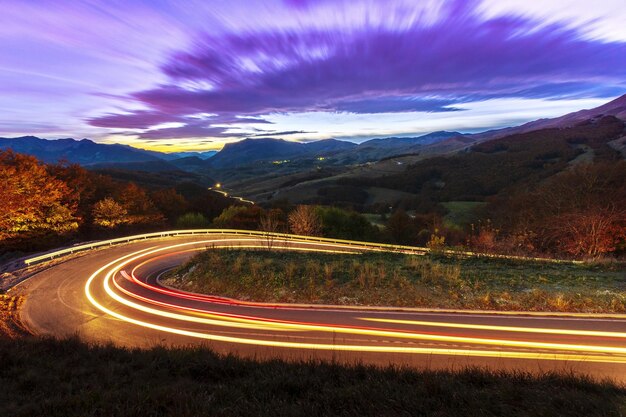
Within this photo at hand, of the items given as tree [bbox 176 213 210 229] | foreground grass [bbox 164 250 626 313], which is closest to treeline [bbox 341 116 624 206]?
tree [bbox 176 213 210 229]

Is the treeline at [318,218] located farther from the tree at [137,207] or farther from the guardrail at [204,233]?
the guardrail at [204,233]

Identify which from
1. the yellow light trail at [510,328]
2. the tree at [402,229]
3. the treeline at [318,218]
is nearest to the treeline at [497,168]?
the tree at [402,229]

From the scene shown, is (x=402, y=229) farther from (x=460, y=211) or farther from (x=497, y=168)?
(x=497, y=168)

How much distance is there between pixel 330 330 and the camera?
11.0m

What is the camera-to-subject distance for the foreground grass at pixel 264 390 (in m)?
4.60

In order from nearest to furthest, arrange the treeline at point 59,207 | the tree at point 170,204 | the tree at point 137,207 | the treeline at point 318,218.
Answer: the treeline at point 318,218, the treeline at point 59,207, the tree at point 137,207, the tree at point 170,204

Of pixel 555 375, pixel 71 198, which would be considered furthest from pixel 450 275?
pixel 71 198

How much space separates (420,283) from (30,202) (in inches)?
1456

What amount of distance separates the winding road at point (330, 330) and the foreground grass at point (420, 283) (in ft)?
2.46

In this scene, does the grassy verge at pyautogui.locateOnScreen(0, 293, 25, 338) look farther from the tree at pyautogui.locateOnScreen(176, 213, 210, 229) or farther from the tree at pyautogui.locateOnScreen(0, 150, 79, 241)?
the tree at pyautogui.locateOnScreen(176, 213, 210, 229)

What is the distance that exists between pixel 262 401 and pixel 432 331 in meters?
7.34

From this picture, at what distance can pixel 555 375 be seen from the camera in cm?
622

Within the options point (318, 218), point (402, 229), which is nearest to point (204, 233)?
point (318, 218)

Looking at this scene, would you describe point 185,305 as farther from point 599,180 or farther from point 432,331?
point 599,180
